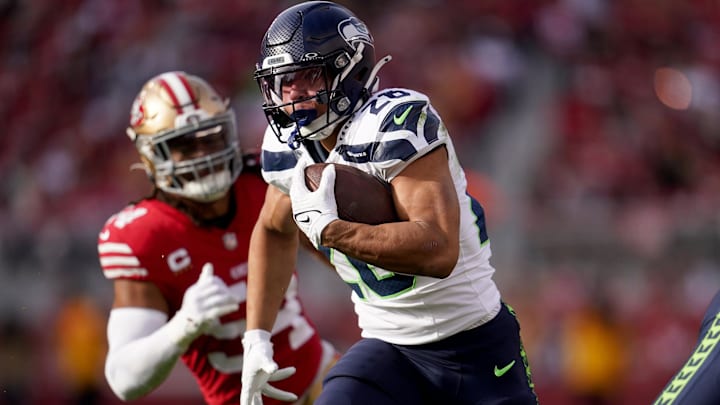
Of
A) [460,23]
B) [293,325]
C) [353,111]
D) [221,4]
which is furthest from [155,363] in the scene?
[221,4]

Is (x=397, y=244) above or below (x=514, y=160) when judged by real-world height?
above

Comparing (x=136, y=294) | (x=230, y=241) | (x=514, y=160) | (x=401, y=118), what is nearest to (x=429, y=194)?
(x=401, y=118)

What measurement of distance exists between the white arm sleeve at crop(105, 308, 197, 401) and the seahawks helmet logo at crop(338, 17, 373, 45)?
45.9 inches

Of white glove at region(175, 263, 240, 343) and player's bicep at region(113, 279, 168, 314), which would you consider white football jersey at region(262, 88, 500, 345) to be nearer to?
white glove at region(175, 263, 240, 343)

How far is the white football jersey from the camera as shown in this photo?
2.86m

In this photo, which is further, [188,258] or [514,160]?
[514,160]

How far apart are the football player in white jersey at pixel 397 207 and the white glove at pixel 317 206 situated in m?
0.01

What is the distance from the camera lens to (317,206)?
9.03 feet

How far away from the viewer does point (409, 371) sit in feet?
10.1

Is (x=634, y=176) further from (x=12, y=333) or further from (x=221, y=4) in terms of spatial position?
(x=12, y=333)

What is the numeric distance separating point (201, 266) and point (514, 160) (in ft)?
15.1

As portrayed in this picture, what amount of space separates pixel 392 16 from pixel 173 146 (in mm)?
5423

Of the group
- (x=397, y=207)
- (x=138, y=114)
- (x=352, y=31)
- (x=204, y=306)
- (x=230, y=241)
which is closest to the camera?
(x=397, y=207)

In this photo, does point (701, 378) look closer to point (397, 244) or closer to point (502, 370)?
point (502, 370)
